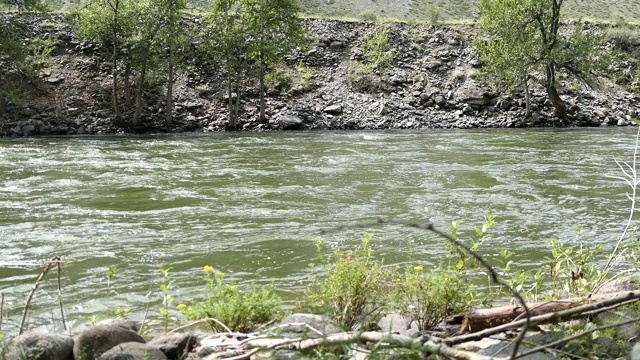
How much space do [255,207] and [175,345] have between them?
575 cm

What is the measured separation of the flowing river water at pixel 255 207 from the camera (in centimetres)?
620

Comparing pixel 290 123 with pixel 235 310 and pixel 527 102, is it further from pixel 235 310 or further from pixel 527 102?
pixel 235 310

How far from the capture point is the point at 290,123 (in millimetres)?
25625

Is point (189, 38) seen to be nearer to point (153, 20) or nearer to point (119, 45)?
point (119, 45)

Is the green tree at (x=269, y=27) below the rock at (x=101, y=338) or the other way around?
the other way around

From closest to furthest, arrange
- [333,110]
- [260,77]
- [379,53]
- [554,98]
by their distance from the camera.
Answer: [260,77]
[333,110]
[554,98]
[379,53]

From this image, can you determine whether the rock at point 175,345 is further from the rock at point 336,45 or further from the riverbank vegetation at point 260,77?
the rock at point 336,45

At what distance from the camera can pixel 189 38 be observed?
30625 millimetres

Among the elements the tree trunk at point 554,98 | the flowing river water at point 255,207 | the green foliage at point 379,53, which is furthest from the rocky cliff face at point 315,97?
the flowing river water at point 255,207

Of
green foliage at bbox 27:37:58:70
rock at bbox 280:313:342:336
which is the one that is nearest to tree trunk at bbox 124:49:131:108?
green foliage at bbox 27:37:58:70

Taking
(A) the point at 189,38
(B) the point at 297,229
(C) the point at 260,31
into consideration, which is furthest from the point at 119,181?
(A) the point at 189,38

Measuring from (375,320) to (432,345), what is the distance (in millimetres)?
1557

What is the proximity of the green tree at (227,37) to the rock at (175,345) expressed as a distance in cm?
2219

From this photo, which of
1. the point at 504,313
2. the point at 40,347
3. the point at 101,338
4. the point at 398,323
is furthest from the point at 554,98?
the point at 40,347
